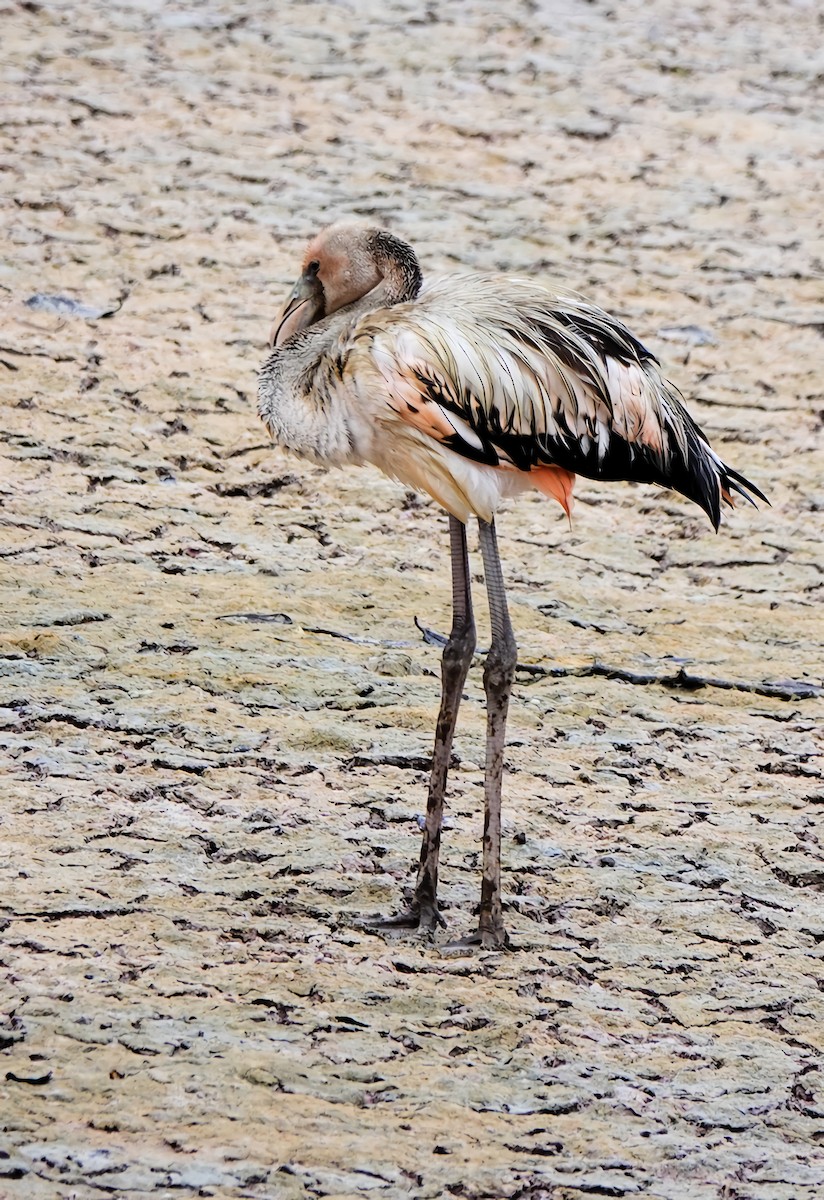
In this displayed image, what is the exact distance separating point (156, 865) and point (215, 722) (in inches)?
30.1

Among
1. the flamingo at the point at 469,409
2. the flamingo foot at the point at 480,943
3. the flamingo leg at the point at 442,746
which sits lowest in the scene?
the flamingo foot at the point at 480,943

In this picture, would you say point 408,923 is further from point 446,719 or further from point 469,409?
point 469,409

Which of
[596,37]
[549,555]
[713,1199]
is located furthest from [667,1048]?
[596,37]

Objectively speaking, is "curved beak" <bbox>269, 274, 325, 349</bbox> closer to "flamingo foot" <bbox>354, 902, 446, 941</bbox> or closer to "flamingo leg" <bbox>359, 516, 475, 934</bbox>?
"flamingo leg" <bbox>359, 516, 475, 934</bbox>

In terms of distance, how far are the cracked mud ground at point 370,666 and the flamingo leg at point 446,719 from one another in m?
0.13

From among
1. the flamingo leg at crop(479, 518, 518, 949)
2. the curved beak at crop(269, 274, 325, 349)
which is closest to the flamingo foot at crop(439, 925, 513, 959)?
the flamingo leg at crop(479, 518, 518, 949)

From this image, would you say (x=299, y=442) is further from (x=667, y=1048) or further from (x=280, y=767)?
(x=667, y=1048)

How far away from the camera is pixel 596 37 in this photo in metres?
9.95

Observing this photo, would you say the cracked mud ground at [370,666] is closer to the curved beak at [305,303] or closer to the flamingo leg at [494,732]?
the flamingo leg at [494,732]

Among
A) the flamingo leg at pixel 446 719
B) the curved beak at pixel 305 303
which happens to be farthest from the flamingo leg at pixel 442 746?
the curved beak at pixel 305 303

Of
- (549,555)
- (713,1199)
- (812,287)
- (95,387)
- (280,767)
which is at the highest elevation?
(812,287)

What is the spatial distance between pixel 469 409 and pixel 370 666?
4.90 feet

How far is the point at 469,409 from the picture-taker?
3.73 metres

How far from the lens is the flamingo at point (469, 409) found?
3.75 metres
